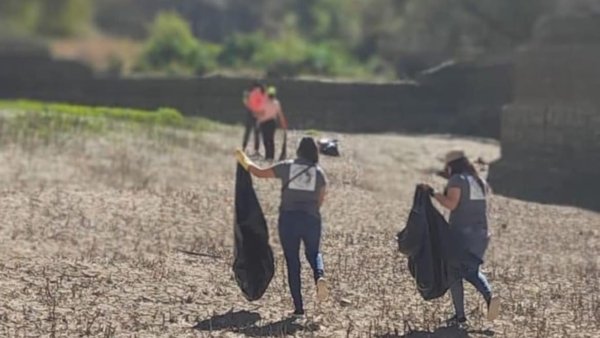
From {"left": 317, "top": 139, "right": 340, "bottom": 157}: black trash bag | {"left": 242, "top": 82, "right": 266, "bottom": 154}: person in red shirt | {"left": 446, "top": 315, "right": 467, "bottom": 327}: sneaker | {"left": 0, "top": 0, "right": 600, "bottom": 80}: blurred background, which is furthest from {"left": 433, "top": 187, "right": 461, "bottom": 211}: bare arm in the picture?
{"left": 0, "top": 0, "right": 600, "bottom": 80}: blurred background

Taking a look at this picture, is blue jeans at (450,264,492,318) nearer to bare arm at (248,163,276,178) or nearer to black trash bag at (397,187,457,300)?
black trash bag at (397,187,457,300)

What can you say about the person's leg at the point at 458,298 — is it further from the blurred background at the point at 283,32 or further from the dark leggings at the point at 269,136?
the blurred background at the point at 283,32

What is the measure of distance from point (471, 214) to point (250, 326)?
1685 millimetres

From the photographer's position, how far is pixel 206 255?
12297mm

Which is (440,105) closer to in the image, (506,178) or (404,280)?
(506,178)

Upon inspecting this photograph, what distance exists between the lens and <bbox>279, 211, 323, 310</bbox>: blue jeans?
933 cm

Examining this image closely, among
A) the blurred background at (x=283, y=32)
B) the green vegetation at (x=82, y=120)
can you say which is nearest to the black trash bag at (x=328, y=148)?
the blurred background at (x=283, y=32)

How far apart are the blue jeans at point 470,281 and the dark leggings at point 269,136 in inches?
258

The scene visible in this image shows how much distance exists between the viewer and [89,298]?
9859mm

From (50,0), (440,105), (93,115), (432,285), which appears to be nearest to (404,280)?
(432,285)

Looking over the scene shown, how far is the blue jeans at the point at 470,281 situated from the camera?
9391 mm

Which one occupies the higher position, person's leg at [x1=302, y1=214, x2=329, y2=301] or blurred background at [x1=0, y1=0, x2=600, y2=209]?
blurred background at [x1=0, y1=0, x2=600, y2=209]

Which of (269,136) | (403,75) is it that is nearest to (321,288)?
(269,136)

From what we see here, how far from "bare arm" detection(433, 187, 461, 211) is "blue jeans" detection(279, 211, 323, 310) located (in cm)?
85
